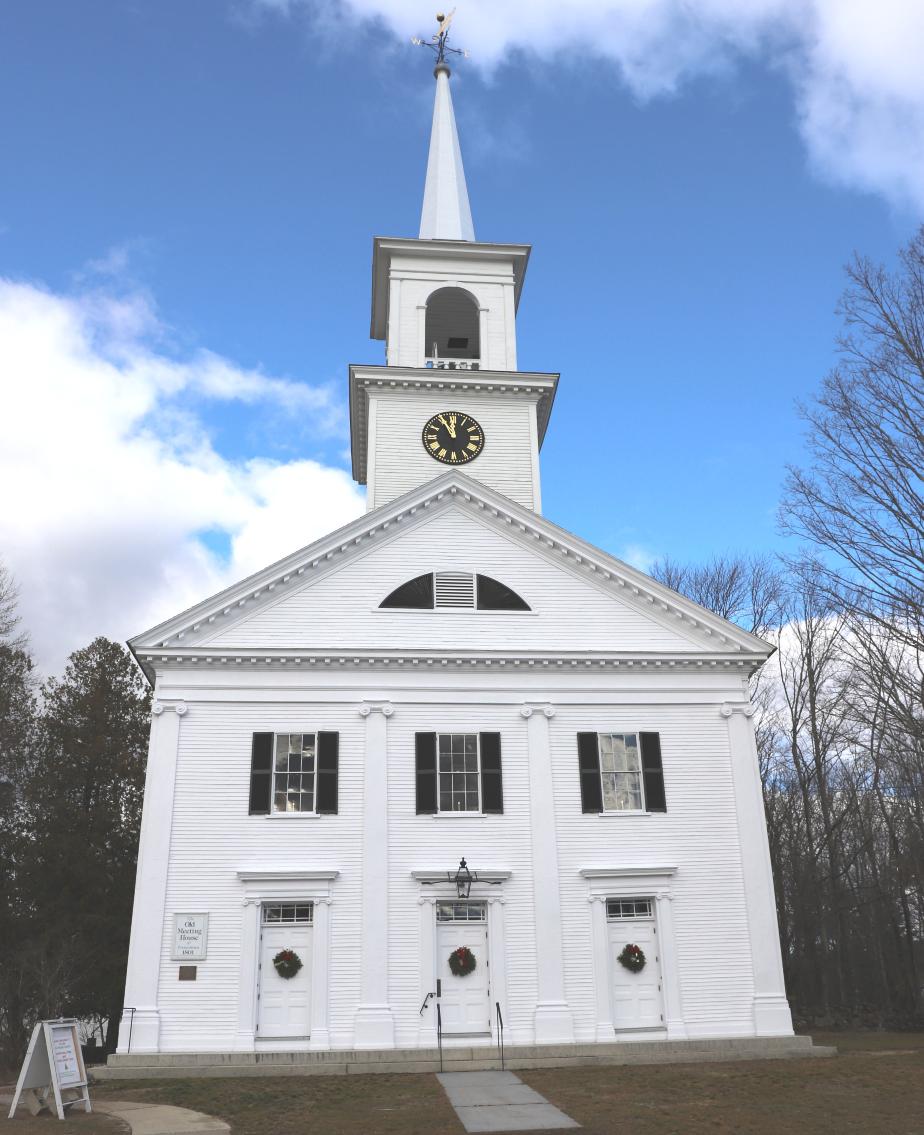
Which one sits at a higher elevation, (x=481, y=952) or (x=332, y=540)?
(x=332, y=540)

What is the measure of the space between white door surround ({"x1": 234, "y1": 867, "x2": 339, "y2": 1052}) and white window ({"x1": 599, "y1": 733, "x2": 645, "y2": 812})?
581 centimetres

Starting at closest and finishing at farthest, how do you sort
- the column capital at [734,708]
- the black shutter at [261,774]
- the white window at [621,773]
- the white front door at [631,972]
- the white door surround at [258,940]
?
the white door surround at [258,940], the white front door at [631,972], the black shutter at [261,774], the white window at [621,773], the column capital at [734,708]

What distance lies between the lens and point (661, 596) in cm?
2100

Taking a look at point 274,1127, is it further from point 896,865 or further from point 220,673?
point 896,865

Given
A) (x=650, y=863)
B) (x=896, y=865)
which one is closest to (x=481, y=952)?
(x=650, y=863)

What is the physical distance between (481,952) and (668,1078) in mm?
4320

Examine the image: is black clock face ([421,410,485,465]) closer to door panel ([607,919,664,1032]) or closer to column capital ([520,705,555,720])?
column capital ([520,705,555,720])

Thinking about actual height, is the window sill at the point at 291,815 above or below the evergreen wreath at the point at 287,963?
above

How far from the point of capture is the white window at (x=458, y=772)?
63.3 feet

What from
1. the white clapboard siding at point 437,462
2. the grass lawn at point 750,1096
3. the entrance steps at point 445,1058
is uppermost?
the white clapboard siding at point 437,462

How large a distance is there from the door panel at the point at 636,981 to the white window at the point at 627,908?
0.11 meters

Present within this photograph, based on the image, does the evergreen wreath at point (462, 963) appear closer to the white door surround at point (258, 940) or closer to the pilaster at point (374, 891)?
the pilaster at point (374, 891)

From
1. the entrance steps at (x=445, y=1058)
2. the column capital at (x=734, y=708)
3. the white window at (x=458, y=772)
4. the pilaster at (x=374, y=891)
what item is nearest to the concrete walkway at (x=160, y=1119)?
the entrance steps at (x=445, y=1058)

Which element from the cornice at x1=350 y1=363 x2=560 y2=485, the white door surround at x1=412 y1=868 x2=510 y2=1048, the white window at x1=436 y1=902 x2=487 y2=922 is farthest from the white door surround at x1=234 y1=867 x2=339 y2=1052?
the cornice at x1=350 y1=363 x2=560 y2=485
